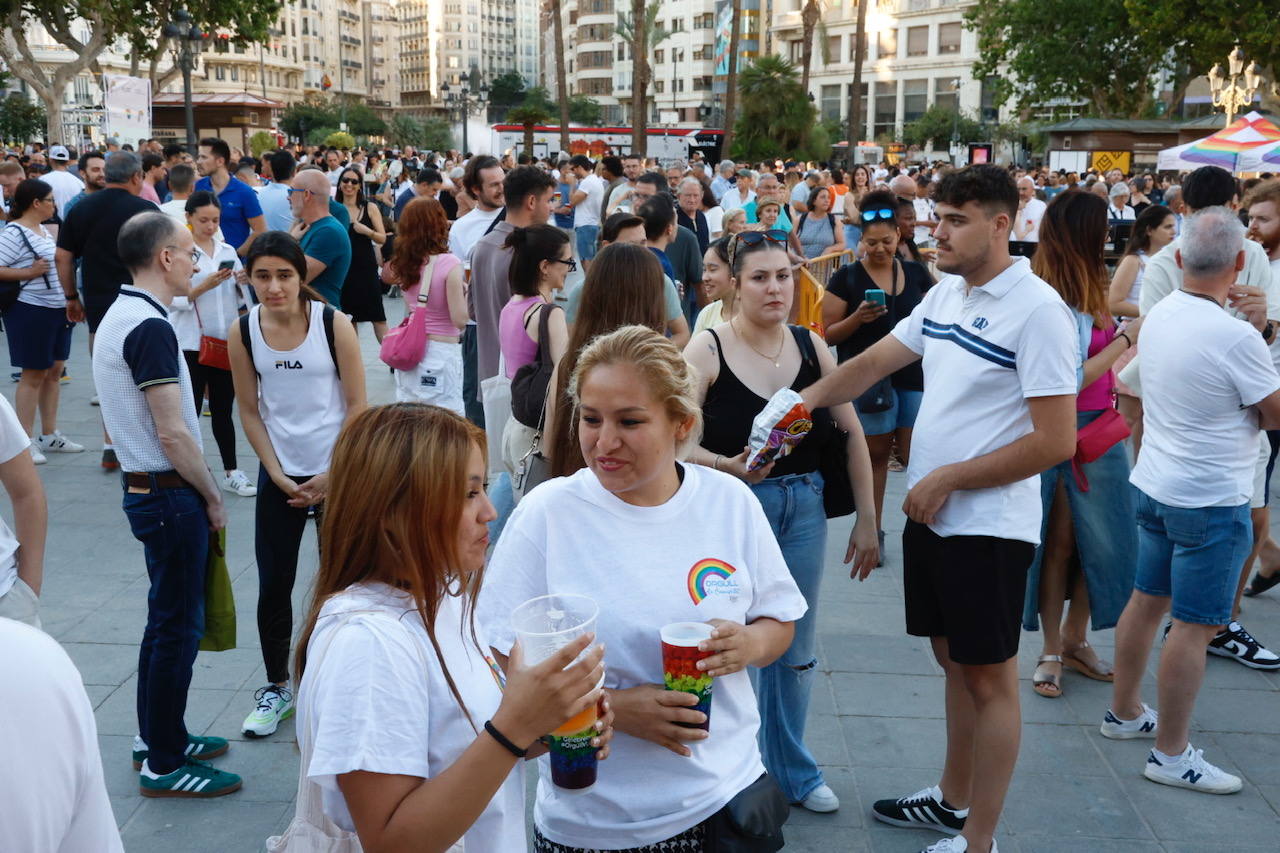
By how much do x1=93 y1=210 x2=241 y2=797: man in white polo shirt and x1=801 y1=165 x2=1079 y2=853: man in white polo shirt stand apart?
238 centimetres

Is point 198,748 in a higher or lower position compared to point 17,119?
lower

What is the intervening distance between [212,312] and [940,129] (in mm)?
66509

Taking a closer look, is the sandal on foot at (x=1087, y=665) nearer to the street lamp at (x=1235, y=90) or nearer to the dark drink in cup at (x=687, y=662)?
the dark drink in cup at (x=687, y=662)

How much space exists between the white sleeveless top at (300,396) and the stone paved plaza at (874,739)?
0.75 meters

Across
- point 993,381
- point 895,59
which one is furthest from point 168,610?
point 895,59

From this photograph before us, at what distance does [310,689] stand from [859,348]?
487cm

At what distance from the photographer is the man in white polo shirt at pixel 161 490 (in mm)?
3686

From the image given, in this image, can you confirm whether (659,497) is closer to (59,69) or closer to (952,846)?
(952,846)

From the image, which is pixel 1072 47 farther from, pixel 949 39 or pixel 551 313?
pixel 551 313

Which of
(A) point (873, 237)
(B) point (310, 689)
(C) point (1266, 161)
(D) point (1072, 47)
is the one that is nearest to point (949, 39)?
(D) point (1072, 47)

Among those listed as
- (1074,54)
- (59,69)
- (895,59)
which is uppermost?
(895,59)

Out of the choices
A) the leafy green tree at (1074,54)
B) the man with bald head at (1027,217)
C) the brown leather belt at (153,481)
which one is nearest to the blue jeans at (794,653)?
the brown leather belt at (153,481)

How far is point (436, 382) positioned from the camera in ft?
21.0

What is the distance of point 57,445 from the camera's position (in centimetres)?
824
